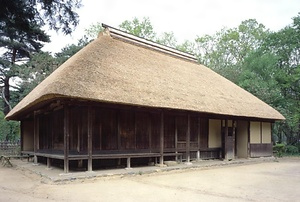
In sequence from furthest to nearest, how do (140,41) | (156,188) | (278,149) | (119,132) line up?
1. (278,149)
2. (140,41)
3. (119,132)
4. (156,188)

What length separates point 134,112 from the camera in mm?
13242

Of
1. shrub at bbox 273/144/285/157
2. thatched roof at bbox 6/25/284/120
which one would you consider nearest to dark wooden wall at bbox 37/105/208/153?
thatched roof at bbox 6/25/284/120

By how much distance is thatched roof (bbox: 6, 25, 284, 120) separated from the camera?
1073 cm

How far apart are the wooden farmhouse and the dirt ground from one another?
144 centimetres

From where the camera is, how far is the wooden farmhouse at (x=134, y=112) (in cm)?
1105

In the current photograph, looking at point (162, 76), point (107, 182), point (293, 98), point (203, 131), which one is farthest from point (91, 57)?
point (293, 98)

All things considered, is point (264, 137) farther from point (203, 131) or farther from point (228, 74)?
point (228, 74)

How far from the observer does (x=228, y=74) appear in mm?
31281

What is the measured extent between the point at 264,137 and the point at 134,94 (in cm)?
1141

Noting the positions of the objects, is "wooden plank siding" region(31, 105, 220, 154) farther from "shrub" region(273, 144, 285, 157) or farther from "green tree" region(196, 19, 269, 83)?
"green tree" region(196, 19, 269, 83)

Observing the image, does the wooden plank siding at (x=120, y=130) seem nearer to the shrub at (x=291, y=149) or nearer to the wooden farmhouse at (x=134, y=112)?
the wooden farmhouse at (x=134, y=112)

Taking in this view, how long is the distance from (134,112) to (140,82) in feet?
4.40

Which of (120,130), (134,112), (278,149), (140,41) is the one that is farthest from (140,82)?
(278,149)

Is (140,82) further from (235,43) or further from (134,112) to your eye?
(235,43)
